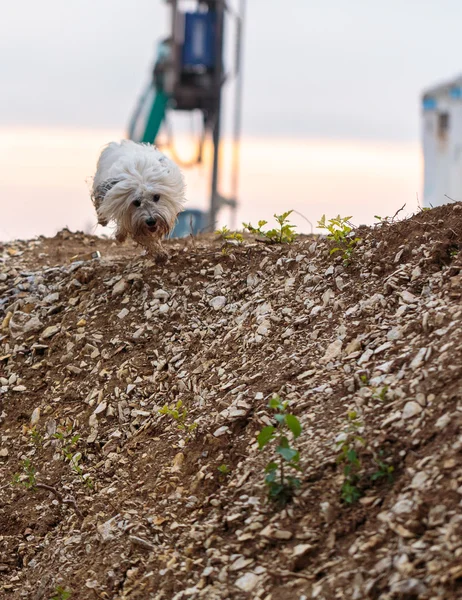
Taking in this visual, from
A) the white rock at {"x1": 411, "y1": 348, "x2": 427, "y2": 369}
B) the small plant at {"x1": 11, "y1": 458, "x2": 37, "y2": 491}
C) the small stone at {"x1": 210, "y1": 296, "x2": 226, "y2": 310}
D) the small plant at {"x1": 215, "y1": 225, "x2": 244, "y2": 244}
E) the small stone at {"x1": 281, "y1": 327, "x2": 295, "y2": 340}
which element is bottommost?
the small plant at {"x1": 11, "y1": 458, "x2": 37, "y2": 491}

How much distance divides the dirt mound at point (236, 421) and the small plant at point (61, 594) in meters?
0.02

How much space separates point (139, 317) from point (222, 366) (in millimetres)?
1048

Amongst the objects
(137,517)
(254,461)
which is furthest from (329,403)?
(137,517)

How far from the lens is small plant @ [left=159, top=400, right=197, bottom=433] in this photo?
4680 mm

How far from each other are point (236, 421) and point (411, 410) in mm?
992

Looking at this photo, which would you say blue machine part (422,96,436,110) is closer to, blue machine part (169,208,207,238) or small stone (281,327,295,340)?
blue machine part (169,208,207,238)

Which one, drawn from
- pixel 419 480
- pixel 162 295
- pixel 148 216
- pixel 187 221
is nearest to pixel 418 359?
pixel 419 480

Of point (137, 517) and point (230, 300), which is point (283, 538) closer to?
point (137, 517)

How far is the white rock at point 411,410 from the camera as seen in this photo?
382 centimetres

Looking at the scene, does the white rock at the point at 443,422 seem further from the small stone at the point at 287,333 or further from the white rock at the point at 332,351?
the small stone at the point at 287,333

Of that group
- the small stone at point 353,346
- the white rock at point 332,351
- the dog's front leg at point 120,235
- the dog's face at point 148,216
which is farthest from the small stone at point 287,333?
the dog's front leg at point 120,235

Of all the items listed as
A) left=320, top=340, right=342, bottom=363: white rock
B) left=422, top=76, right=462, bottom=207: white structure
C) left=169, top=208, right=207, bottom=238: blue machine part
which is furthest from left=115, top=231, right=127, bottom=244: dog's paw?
left=422, top=76, right=462, bottom=207: white structure

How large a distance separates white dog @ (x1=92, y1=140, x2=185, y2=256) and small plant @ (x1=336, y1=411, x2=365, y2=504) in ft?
9.41

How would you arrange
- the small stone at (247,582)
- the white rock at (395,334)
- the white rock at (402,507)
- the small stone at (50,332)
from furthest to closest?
the small stone at (50,332), the white rock at (395,334), the small stone at (247,582), the white rock at (402,507)
